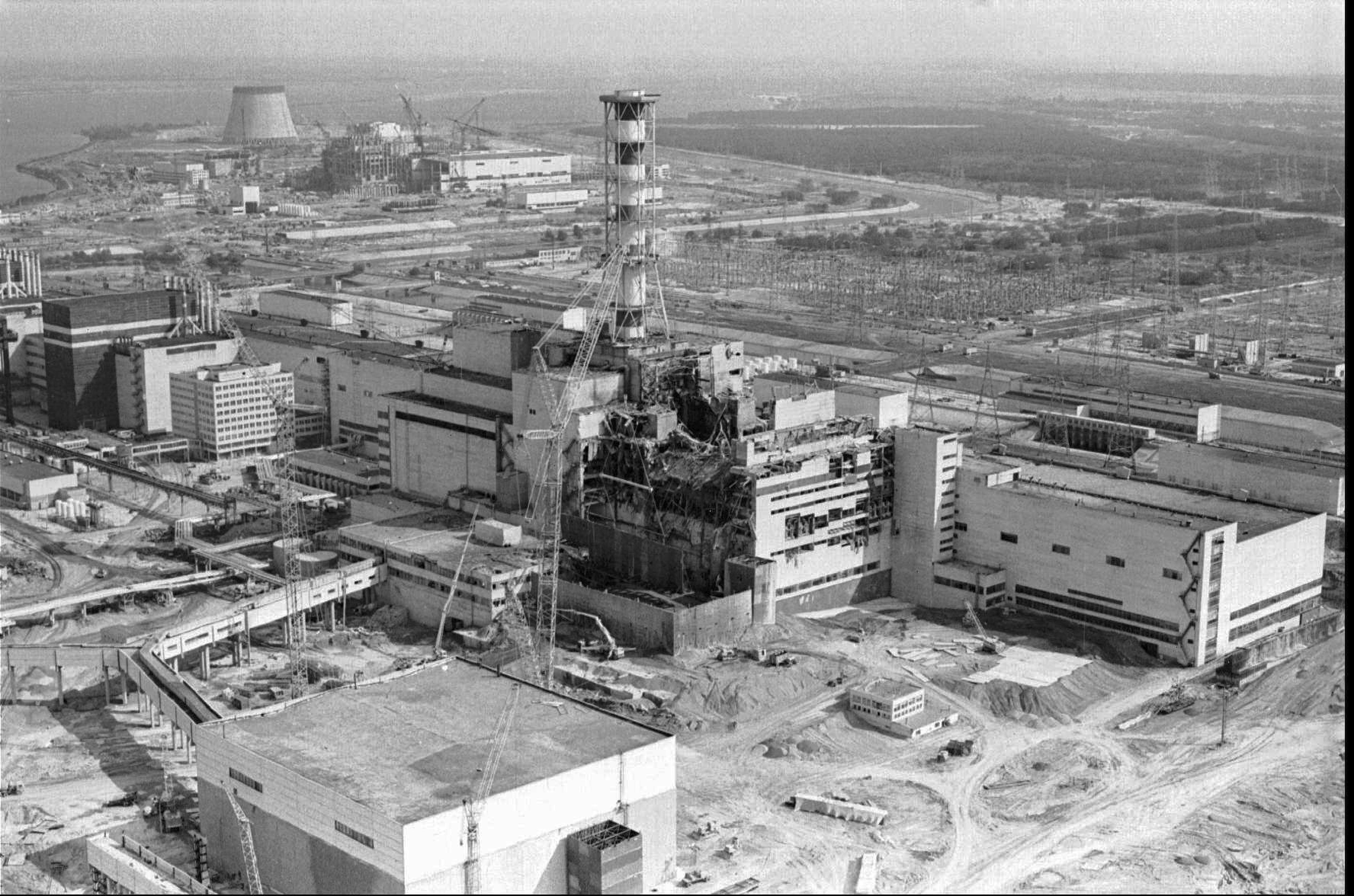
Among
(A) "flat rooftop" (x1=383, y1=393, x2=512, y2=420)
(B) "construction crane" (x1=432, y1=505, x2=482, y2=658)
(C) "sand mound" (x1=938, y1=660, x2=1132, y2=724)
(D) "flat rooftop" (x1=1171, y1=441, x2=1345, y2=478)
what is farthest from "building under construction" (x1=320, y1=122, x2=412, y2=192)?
(C) "sand mound" (x1=938, y1=660, x2=1132, y2=724)

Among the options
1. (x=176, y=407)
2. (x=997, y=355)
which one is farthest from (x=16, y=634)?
(x=997, y=355)

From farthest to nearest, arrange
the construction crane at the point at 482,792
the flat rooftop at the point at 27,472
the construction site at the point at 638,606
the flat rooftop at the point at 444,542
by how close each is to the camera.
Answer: the flat rooftop at the point at 27,472
the flat rooftop at the point at 444,542
the construction site at the point at 638,606
the construction crane at the point at 482,792

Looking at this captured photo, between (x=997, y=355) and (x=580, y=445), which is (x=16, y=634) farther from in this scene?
(x=997, y=355)

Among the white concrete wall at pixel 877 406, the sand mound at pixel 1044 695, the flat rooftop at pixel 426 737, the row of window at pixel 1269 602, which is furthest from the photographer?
A: the white concrete wall at pixel 877 406

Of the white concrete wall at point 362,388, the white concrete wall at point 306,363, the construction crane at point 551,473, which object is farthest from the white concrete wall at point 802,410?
the white concrete wall at point 306,363

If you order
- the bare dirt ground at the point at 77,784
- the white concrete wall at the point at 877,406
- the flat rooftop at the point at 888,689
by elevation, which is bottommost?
the bare dirt ground at the point at 77,784

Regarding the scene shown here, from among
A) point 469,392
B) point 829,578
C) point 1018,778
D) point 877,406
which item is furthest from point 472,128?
point 1018,778

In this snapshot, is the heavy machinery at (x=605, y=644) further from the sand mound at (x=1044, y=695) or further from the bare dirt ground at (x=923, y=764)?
the sand mound at (x=1044, y=695)
